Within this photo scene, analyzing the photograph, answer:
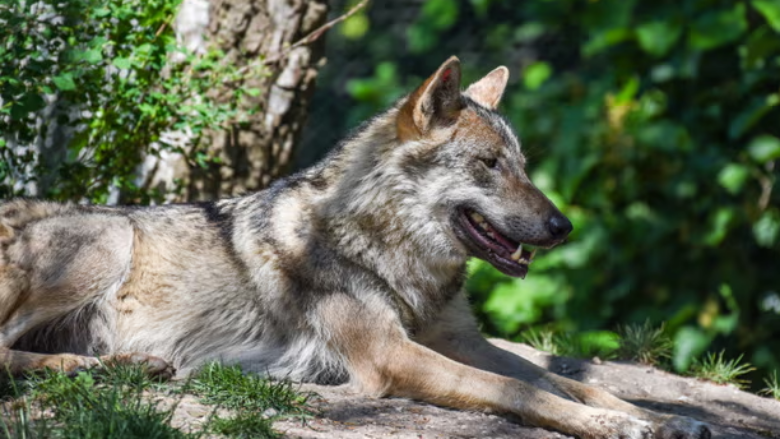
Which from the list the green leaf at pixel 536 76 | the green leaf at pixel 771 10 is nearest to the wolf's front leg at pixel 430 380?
the green leaf at pixel 771 10

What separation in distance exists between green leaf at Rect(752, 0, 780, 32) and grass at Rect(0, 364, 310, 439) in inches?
165

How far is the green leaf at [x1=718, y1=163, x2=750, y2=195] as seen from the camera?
6.16 metres

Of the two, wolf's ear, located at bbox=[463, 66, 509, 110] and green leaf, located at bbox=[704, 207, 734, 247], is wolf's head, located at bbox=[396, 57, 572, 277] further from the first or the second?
green leaf, located at bbox=[704, 207, 734, 247]

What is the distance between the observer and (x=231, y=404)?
3.35m

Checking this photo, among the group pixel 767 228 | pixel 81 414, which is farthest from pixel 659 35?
pixel 81 414

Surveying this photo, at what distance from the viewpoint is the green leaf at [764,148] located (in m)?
6.08

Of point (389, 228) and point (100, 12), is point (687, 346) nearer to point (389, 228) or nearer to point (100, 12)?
point (389, 228)

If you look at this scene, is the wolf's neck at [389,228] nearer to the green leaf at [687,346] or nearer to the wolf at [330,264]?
the wolf at [330,264]

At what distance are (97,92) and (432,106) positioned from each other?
209 centimetres

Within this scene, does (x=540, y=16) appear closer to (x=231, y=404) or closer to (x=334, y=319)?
(x=334, y=319)

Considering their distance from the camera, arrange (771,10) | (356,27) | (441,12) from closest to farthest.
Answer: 1. (771,10)
2. (441,12)
3. (356,27)

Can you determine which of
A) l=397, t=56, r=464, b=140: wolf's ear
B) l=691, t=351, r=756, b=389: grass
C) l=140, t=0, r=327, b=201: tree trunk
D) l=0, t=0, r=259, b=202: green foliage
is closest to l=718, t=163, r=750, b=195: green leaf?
l=691, t=351, r=756, b=389: grass

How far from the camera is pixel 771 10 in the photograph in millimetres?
5738

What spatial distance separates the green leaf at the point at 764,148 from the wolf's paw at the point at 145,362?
4.51 m
